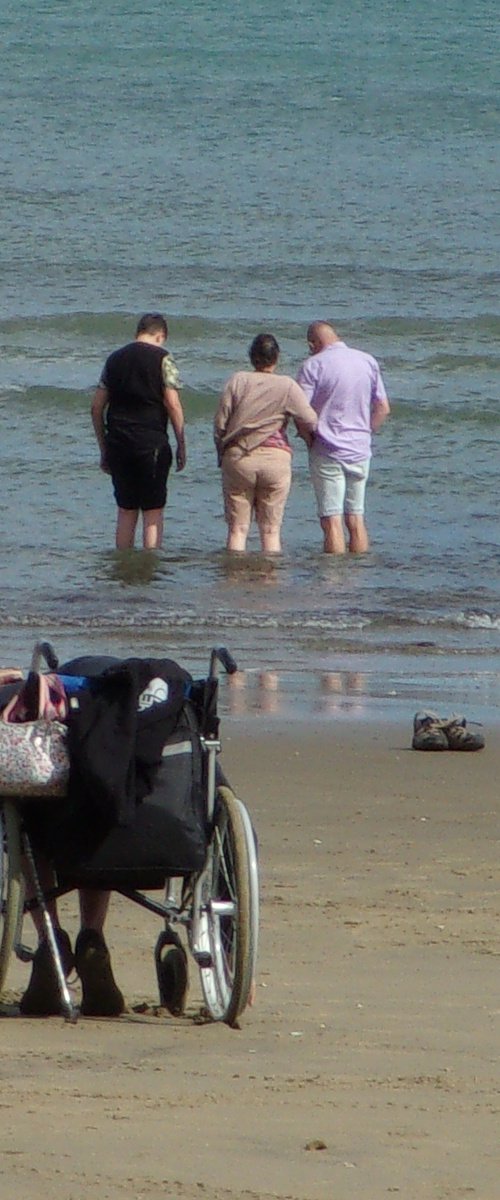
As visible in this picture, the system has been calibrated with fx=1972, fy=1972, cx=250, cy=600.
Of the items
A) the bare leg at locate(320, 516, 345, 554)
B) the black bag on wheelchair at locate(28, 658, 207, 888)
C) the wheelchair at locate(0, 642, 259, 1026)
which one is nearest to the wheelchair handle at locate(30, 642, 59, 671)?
the wheelchair at locate(0, 642, 259, 1026)

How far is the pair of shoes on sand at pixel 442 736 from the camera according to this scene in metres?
6.99

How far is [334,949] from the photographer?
4754 mm

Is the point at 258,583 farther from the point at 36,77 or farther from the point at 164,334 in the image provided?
the point at 36,77

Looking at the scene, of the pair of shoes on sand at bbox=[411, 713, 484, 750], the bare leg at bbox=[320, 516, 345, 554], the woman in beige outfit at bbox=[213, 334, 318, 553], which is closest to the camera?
the pair of shoes on sand at bbox=[411, 713, 484, 750]

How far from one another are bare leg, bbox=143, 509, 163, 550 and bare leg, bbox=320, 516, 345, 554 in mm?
987

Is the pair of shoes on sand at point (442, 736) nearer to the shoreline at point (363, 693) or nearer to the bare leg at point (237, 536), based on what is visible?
the shoreline at point (363, 693)

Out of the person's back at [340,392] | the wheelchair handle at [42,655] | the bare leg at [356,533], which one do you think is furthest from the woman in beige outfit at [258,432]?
the wheelchair handle at [42,655]

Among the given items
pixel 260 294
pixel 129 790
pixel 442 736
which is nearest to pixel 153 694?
pixel 129 790

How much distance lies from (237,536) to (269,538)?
203mm

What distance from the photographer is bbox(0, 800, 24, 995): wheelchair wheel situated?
4125mm

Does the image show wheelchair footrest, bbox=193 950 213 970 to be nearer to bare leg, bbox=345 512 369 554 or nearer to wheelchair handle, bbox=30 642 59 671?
wheelchair handle, bbox=30 642 59 671

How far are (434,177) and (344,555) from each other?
737 inches

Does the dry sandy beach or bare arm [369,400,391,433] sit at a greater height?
bare arm [369,400,391,433]

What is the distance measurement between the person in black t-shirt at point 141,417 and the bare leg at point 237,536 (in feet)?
1.46
